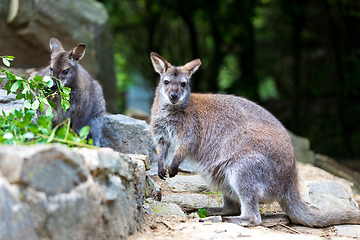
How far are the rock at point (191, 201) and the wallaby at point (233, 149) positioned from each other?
0.22 metres

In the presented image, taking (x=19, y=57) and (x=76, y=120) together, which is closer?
(x=76, y=120)

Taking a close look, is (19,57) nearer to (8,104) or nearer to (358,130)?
(8,104)

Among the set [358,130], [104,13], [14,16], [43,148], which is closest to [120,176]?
[43,148]

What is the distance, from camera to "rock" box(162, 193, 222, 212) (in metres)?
5.50

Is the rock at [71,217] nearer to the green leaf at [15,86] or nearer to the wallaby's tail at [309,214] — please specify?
the green leaf at [15,86]

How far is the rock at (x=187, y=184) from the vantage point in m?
6.16

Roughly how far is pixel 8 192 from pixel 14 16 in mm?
7419

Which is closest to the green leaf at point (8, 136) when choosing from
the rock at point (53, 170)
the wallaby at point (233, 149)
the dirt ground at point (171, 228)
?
the rock at point (53, 170)

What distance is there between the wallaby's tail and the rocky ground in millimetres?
70

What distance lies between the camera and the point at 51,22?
9.67 m

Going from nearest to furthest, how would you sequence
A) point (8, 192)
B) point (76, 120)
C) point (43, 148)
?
point (8, 192) → point (43, 148) → point (76, 120)

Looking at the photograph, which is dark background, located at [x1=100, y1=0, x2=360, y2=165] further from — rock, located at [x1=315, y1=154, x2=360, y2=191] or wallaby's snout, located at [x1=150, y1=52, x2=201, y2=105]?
wallaby's snout, located at [x1=150, y1=52, x2=201, y2=105]

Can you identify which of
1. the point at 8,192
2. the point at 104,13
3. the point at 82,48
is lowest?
the point at 8,192

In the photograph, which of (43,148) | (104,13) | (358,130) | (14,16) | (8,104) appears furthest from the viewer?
(358,130)
